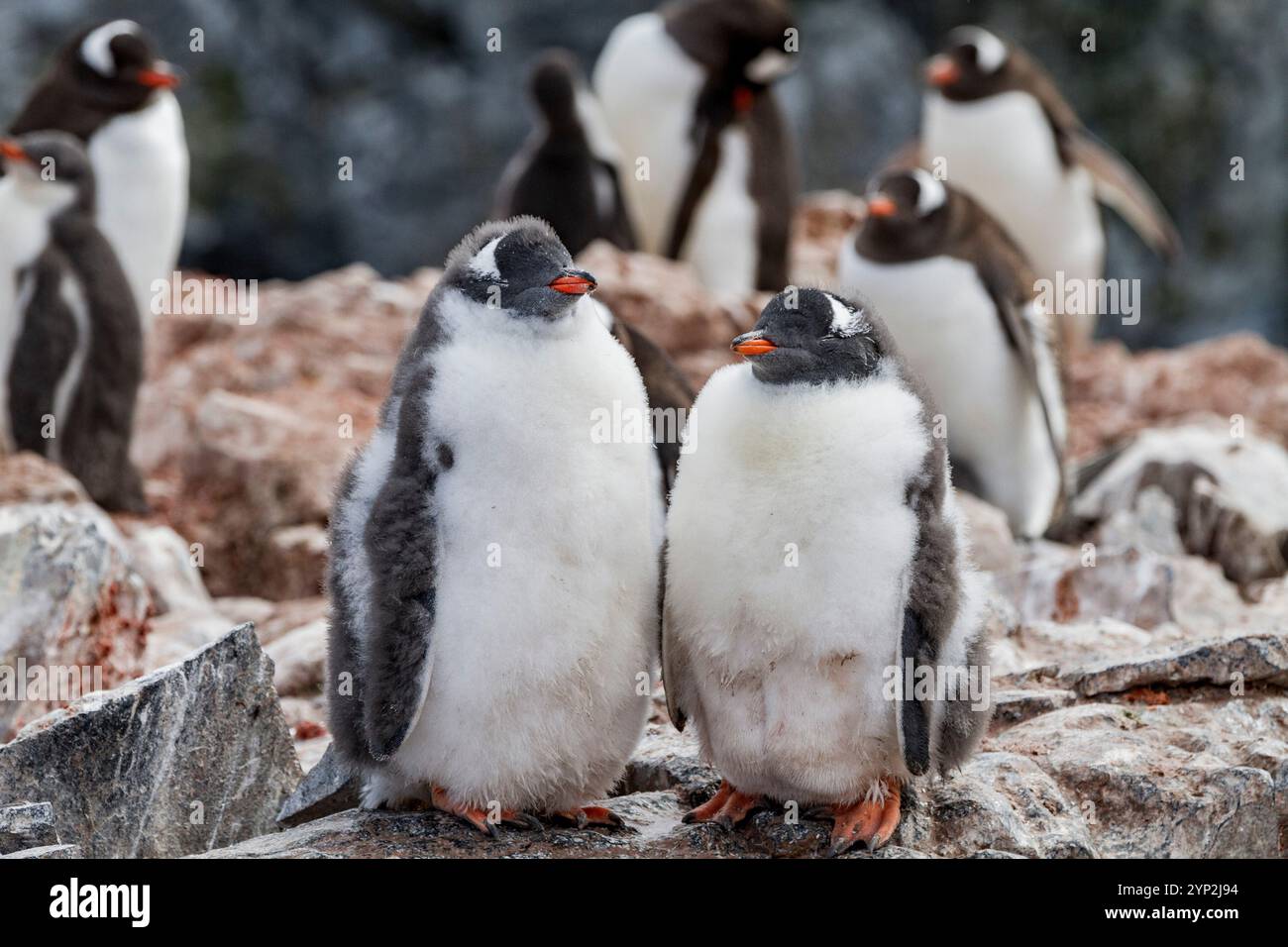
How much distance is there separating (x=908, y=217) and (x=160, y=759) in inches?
171

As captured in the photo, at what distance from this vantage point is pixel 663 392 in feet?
15.7

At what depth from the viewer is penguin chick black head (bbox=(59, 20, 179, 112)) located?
337 inches

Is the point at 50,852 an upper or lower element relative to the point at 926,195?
lower

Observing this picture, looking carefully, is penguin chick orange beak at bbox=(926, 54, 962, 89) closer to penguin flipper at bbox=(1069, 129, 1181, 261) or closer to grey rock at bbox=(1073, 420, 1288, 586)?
penguin flipper at bbox=(1069, 129, 1181, 261)

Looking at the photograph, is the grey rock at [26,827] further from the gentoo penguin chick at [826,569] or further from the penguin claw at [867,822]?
Answer: the penguin claw at [867,822]

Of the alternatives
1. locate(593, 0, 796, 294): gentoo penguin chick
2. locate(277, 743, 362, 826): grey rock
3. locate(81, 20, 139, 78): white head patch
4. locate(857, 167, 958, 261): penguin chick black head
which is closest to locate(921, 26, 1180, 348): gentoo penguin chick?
locate(593, 0, 796, 294): gentoo penguin chick

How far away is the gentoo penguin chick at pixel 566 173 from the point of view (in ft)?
30.5

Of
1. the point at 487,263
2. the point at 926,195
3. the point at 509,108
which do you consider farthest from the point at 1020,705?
the point at 509,108

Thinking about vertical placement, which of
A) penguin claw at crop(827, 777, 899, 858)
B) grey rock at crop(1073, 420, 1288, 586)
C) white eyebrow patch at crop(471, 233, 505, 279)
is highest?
white eyebrow patch at crop(471, 233, 505, 279)

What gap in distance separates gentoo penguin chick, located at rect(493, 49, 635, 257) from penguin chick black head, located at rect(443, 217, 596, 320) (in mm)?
5901

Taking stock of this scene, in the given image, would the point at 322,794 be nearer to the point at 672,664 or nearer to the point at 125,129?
the point at 672,664
